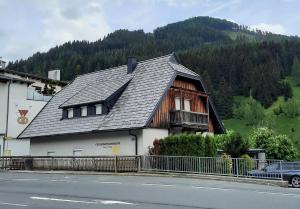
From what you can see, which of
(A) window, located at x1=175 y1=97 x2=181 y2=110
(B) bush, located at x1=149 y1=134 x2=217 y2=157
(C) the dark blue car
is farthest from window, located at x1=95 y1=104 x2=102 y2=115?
(C) the dark blue car

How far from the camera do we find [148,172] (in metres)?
27.7

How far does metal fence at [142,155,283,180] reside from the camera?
25.0 m

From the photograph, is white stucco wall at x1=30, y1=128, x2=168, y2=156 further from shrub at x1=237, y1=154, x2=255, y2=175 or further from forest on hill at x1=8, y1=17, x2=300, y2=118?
forest on hill at x1=8, y1=17, x2=300, y2=118

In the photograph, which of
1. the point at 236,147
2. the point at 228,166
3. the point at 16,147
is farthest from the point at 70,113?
the point at 228,166

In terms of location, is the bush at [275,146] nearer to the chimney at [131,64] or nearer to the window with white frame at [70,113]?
the chimney at [131,64]

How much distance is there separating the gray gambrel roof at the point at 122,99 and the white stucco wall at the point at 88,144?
34.6 inches

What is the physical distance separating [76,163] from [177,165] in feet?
28.3

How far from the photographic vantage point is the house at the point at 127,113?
31516 mm

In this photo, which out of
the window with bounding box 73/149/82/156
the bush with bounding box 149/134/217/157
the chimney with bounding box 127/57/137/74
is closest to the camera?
the bush with bounding box 149/134/217/157

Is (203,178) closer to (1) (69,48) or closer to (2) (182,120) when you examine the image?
(2) (182,120)

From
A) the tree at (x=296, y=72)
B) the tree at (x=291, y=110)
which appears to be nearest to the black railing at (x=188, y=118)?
the tree at (x=291, y=110)

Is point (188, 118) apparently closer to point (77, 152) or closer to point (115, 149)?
point (115, 149)

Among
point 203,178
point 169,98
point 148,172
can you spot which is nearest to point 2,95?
point 169,98

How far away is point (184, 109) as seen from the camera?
1407 inches
